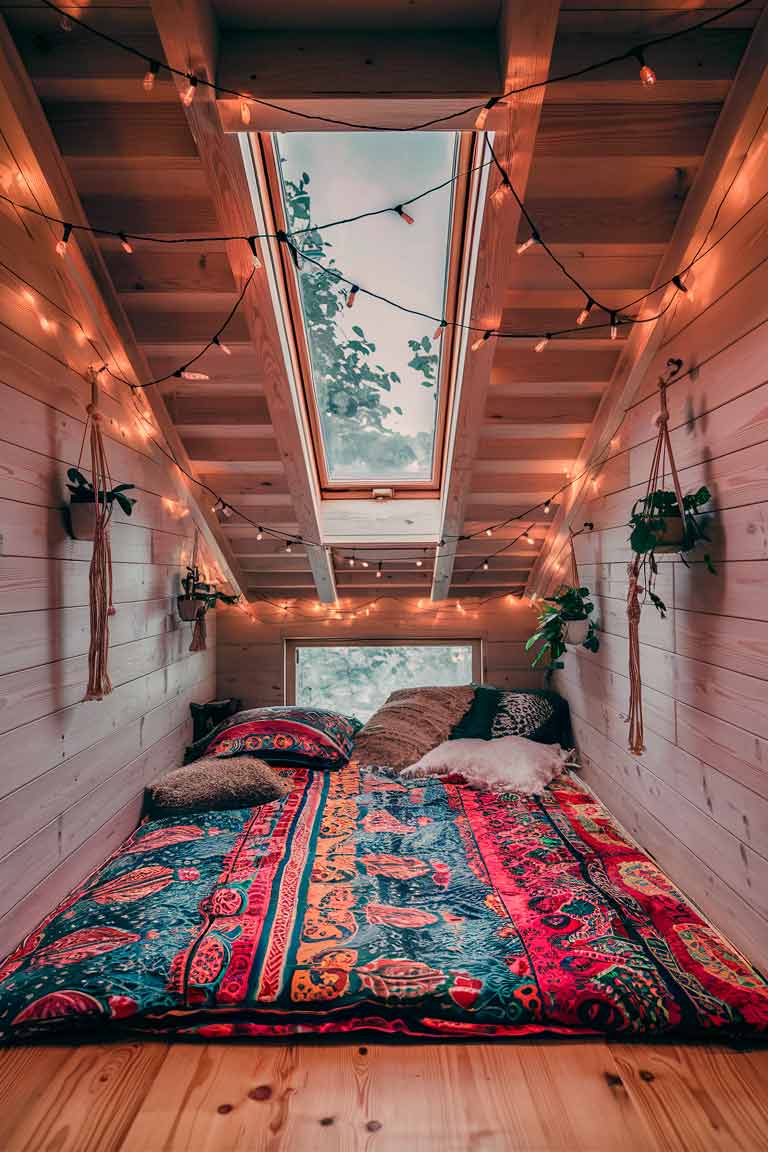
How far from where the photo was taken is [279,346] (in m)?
2.31

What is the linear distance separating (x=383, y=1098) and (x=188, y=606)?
213 centimetres

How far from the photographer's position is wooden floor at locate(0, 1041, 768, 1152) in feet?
3.87

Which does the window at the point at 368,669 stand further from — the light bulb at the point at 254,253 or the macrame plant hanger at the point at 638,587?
the light bulb at the point at 254,253

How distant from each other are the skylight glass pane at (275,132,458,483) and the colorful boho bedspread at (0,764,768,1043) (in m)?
1.74

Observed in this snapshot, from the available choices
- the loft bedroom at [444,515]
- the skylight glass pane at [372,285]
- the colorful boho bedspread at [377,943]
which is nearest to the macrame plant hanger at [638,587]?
the loft bedroom at [444,515]

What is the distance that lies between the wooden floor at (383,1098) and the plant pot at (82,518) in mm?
1286

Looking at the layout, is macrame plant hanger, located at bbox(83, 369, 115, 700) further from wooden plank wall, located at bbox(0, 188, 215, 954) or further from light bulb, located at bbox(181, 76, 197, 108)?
light bulb, located at bbox(181, 76, 197, 108)

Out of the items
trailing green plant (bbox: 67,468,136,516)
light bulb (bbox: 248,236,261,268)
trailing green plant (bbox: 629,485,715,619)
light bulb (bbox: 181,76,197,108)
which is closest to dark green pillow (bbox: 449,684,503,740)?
trailing green plant (bbox: 629,485,715,619)

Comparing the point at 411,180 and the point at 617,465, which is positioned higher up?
the point at 411,180

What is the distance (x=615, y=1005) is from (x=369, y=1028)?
0.53 m

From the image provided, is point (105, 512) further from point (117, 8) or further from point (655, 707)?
point (655, 707)

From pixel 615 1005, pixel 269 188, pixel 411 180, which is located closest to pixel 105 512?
pixel 269 188

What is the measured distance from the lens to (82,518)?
2.00 m

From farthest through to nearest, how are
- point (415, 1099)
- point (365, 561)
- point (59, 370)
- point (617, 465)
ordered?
point (365, 561), point (617, 465), point (59, 370), point (415, 1099)
